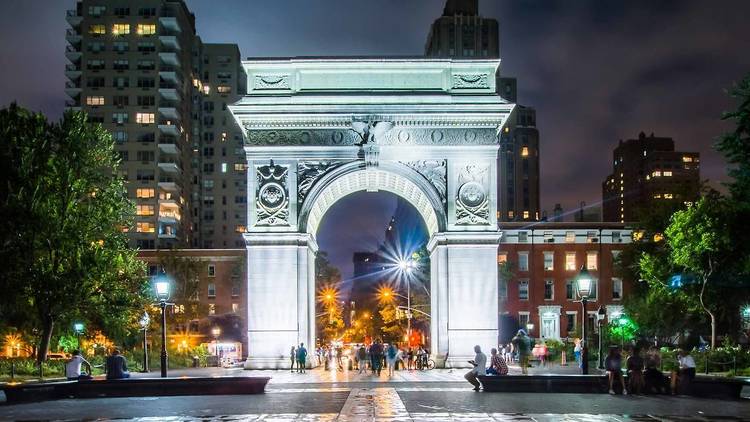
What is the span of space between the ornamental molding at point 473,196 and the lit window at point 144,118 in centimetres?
6367

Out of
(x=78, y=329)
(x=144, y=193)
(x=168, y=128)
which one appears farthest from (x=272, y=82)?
(x=144, y=193)

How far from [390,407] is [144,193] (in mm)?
82003

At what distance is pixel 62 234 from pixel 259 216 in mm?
8531

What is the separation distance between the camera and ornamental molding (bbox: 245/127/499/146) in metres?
41.5

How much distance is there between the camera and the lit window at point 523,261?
2965 inches

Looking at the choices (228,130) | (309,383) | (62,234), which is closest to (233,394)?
(309,383)

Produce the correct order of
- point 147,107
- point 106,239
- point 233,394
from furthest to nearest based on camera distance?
point 147,107 → point 106,239 → point 233,394

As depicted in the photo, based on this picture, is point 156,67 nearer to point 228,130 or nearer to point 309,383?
point 228,130

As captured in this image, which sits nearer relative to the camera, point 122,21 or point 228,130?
point 122,21

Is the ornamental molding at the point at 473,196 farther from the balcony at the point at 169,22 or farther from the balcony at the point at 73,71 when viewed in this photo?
the balcony at the point at 73,71

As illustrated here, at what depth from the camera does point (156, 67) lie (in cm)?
Result: 9856

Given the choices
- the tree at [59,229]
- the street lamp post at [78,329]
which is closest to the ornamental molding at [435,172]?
the tree at [59,229]

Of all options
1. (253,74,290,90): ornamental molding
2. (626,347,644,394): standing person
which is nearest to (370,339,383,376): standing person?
(253,74,290,90): ornamental molding

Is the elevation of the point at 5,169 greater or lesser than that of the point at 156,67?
lesser
